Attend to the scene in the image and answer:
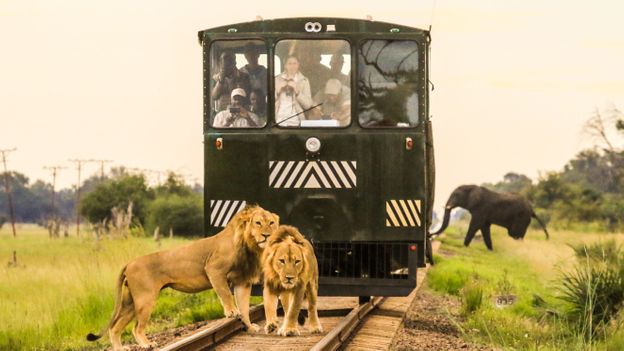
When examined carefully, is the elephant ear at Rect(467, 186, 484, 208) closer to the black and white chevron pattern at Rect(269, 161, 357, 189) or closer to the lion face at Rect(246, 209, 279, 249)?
the black and white chevron pattern at Rect(269, 161, 357, 189)

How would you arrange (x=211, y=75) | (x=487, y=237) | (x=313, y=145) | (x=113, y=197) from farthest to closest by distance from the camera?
1. (x=113, y=197)
2. (x=487, y=237)
3. (x=211, y=75)
4. (x=313, y=145)

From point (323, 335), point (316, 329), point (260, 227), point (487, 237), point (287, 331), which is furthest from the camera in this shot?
point (487, 237)

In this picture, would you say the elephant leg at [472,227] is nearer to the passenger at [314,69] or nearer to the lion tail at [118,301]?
the passenger at [314,69]

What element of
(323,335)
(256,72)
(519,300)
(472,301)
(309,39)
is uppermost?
(309,39)

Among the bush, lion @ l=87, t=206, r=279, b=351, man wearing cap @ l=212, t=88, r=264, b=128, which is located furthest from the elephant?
lion @ l=87, t=206, r=279, b=351

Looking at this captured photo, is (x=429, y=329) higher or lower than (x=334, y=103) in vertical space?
lower

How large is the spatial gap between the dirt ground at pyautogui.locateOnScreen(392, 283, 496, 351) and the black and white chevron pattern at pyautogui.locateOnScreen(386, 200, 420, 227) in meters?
1.05

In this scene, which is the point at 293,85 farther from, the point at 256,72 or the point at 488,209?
the point at 488,209

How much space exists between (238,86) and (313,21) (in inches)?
42.1

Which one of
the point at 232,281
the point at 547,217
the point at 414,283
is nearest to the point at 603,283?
the point at 414,283

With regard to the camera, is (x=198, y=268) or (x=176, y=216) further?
(x=176, y=216)

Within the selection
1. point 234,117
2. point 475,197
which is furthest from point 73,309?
point 475,197

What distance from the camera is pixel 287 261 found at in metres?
8.20

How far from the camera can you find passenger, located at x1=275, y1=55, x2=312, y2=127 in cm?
1196
